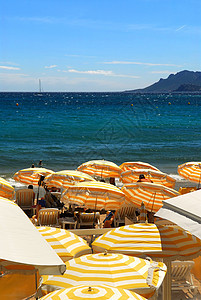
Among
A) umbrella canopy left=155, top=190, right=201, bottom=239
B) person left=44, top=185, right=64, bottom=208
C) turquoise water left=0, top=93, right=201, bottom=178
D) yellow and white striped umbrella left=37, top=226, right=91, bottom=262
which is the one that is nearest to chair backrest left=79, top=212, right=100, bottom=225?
person left=44, top=185, right=64, bottom=208

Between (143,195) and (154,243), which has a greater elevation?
(154,243)

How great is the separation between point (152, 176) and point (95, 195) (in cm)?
327

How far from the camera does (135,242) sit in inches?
225

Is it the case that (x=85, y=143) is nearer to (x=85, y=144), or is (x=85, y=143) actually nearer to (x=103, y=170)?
(x=85, y=144)

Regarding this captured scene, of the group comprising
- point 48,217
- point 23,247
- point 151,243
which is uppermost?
point 23,247

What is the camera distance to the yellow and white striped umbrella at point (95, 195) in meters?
8.91

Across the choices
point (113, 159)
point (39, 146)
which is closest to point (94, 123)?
point (39, 146)

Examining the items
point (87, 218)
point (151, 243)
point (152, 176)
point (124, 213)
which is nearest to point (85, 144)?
point (152, 176)

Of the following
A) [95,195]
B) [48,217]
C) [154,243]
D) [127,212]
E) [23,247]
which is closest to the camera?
[23,247]

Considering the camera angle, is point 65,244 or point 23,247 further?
point 65,244

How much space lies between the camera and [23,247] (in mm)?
3828

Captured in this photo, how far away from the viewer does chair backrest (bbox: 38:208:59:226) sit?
9.73 m

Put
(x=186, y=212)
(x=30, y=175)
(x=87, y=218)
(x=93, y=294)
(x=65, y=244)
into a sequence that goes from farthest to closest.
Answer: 1. (x=30, y=175)
2. (x=87, y=218)
3. (x=65, y=244)
4. (x=186, y=212)
5. (x=93, y=294)

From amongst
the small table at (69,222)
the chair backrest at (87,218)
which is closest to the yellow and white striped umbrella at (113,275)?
the small table at (69,222)
